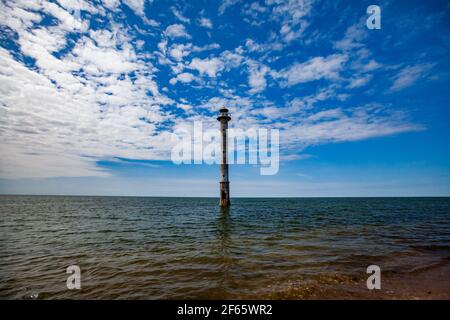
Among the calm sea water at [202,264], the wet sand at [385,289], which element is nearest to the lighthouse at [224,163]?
the calm sea water at [202,264]

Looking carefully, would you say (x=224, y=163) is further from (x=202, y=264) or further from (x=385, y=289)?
(x=385, y=289)

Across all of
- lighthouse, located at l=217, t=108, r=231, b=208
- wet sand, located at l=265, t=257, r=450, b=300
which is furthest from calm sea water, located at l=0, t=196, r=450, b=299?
lighthouse, located at l=217, t=108, r=231, b=208

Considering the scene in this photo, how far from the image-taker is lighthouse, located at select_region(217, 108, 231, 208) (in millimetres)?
36656

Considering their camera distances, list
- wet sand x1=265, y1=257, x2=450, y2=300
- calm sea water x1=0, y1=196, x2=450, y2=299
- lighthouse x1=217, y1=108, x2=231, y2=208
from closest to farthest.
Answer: wet sand x1=265, y1=257, x2=450, y2=300
calm sea water x1=0, y1=196, x2=450, y2=299
lighthouse x1=217, y1=108, x2=231, y2=208

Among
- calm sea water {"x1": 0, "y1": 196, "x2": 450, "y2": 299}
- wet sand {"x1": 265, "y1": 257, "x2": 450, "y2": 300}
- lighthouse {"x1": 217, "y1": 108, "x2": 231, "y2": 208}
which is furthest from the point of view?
lighthouse {"x1": 217, "y1": 108, "x2": 231, "y2": 208}

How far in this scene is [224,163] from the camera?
3656cm

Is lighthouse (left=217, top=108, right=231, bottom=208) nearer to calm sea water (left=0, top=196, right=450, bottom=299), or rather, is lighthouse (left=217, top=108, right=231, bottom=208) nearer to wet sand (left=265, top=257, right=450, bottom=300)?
calm sea water (left=0, top=196, right=450, bottom=299)

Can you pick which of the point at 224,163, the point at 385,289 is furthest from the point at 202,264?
the point at 224,163

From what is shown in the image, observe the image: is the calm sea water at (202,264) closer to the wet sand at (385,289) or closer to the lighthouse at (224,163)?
the wet sand at (385,289)

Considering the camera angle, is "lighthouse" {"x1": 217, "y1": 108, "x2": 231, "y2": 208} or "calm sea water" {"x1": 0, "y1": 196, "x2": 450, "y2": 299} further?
"lighthouse" {"x1": 217, "y1": 108, "x2": 231, "y2": 208}

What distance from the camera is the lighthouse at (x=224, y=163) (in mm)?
36656
